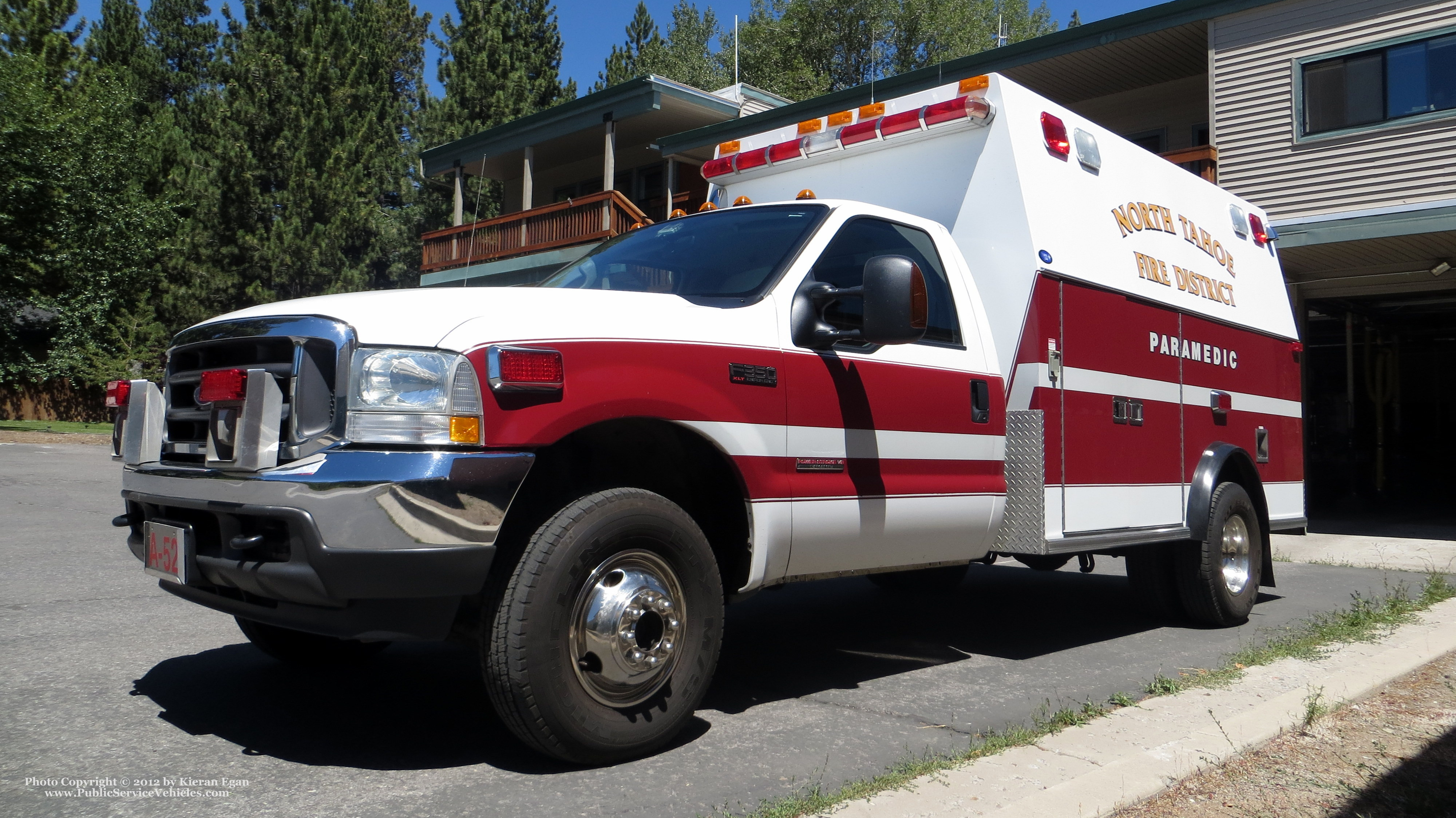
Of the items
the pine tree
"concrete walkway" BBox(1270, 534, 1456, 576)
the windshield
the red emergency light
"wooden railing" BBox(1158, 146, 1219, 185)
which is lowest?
"concrete walkway" BBox(1270, 534, 1456, 576)

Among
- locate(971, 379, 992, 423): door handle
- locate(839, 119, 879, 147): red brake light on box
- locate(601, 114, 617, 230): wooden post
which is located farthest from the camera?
locate(601, 114, 617, 230): wooden post

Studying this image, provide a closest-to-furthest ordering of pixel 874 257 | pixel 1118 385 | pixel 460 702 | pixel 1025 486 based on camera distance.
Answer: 1. pixel 460 702
2. pixel 874 257
3. pixel 1025 486
4. pixel 1118 385

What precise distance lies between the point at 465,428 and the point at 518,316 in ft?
1.39

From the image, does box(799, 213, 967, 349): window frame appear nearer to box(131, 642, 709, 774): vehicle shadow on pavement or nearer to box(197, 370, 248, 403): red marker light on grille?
box(131, 642, 709, 774): vehicle shadow on pavement

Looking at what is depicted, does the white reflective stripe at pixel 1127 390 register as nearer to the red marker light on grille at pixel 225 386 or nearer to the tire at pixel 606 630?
the tire at pixel 606 630

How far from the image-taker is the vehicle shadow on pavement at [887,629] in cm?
514

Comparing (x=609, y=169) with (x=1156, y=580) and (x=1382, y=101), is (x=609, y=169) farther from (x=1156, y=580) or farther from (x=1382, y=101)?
(x=1156, y=580)

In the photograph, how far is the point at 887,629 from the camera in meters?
6.42

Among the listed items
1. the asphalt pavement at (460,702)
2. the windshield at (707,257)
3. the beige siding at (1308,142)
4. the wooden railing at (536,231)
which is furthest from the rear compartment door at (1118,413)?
the wooden railing at (536,231)

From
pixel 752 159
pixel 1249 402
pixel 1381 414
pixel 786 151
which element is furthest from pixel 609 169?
pixel 1249 402

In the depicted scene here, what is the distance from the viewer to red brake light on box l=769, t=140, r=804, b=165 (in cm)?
608

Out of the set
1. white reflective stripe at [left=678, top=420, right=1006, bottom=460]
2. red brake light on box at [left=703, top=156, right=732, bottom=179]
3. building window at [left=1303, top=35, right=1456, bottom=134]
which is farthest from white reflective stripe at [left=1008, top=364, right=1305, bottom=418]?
building window at [left=1303, top=35, right=1456, bottom=134]

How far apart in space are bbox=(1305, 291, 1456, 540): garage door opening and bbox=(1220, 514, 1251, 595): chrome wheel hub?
7842mm

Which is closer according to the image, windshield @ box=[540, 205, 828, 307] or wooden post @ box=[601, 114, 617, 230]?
windshield @ box=[540, 205, 828, 307]
